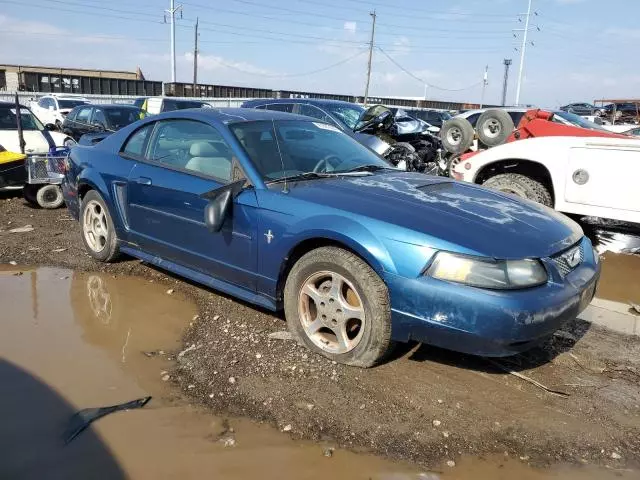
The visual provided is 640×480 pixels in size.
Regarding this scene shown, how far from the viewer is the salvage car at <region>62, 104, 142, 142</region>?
39.9 ft

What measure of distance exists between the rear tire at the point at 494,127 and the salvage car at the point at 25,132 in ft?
22.9

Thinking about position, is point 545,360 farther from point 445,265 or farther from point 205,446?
point 205,446

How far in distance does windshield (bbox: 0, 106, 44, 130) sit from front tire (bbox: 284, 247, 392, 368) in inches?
310

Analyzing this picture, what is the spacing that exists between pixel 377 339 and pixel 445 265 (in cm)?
59

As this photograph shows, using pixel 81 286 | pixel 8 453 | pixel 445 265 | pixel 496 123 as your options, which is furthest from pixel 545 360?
pixel 496 123

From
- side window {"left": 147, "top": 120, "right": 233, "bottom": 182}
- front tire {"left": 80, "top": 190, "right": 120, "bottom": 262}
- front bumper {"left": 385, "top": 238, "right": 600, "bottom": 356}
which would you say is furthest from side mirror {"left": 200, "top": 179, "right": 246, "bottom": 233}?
front tire {"left": 80, "top": 190, "right": 120, "bottom": 262}

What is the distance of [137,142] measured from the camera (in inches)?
184

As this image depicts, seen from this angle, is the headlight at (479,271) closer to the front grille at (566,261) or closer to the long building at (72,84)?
the front grille at (566,261)

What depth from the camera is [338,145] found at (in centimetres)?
436

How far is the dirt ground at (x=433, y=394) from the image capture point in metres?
2.65

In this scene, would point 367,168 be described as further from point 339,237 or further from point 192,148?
point 192,148

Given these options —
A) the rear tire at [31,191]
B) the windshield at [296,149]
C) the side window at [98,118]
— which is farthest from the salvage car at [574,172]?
the side window at [98,118]

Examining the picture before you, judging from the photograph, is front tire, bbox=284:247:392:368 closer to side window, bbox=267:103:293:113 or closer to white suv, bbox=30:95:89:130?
side window, bbox=267:103:293:113

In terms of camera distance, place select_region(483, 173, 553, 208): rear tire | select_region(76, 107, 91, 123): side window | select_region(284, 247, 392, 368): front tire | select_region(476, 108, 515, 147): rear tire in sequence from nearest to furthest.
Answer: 1. select_region(284, 247, 392, 368): front tire
2. select_region(483, 173, 553, 208): rear tire
3. select_region(476, 108, 515, 147): rear tire
4. select_region(76, 107, 91, 123): side window
